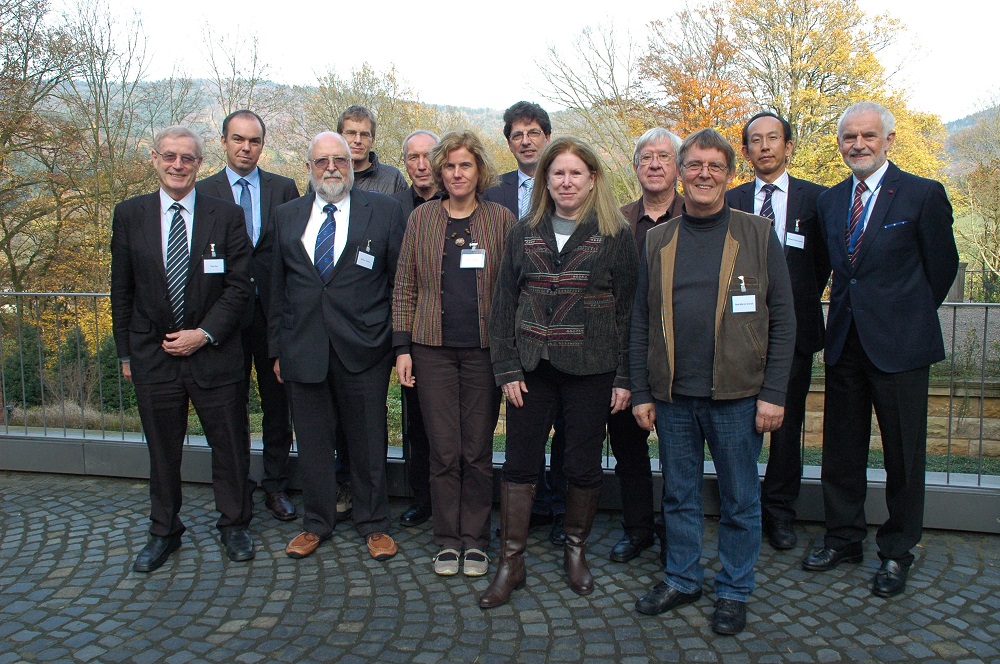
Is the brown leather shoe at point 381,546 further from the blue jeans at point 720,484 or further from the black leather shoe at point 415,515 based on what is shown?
the blue jeans at point 720,484

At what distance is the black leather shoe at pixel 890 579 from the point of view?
11.5ft

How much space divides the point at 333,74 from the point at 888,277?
27.3 meters

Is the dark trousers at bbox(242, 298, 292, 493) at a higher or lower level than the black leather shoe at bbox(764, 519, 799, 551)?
higher

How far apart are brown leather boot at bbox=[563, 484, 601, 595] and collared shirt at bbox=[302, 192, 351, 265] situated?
173 centimetres

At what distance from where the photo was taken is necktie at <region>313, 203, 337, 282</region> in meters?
3.95

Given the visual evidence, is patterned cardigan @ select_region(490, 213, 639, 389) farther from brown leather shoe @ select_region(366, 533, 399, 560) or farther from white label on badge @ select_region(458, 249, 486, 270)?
brown leather shoe @ select_region(366, 533, 399, 560)

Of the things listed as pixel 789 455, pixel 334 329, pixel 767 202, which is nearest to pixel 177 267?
pixel 334 329

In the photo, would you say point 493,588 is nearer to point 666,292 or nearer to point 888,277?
point 666,292

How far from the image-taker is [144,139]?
20.3 meters

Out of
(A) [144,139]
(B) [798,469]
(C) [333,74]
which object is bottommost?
(B) [798,469]

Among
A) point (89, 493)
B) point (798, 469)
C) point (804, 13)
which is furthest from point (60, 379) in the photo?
point (804, 13)

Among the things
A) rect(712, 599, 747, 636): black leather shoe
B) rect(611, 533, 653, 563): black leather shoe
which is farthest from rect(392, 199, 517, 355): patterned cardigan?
rect(712, 599, 747, 636): black leather shoe

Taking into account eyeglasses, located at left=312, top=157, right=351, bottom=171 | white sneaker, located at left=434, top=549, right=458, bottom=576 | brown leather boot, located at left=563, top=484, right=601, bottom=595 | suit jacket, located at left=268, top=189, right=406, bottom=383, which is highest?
eyeglasses, located at left=312, top=157, right=351, bottom=171

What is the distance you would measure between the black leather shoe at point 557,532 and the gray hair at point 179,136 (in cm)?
280
